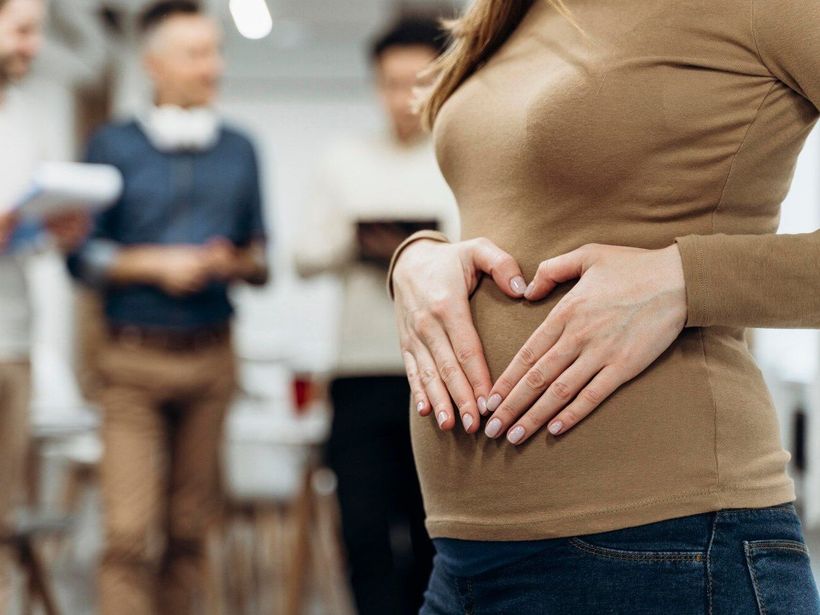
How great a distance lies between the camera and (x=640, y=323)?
75 centimetres

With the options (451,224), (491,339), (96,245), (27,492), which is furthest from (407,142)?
(27,492)

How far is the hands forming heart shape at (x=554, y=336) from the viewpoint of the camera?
75 centimetres

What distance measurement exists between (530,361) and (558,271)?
7 centimetres

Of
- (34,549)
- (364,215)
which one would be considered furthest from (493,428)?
(34,549)

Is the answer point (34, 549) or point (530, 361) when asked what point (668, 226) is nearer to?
point (530, 361)

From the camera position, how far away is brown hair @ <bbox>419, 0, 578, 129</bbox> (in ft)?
3.16

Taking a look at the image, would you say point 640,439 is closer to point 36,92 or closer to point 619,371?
point 619,371

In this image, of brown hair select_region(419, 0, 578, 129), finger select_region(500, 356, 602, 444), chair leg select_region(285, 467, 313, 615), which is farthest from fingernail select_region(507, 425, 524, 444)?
chair leg select_region(285, 467, 313, 615)

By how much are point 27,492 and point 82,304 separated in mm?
4487

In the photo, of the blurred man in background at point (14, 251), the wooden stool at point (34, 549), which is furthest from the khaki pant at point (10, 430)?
the wooden stool at point (34, 549)

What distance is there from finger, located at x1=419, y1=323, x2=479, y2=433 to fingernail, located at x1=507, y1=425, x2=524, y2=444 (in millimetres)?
35

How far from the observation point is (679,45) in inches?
30.1

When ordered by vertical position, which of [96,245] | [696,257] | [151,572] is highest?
[696,257]

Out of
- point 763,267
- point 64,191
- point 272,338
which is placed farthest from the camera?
point 272,338
